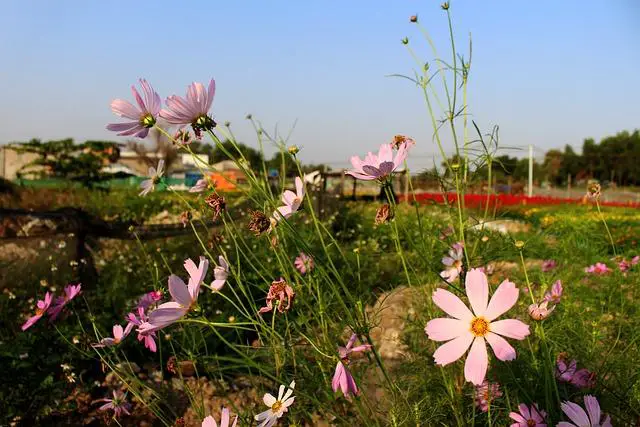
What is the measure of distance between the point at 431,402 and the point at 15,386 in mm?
1688

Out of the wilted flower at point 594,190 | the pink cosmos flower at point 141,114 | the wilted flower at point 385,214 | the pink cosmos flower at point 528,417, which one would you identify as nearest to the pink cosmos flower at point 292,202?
the wilted flower at point 385,214

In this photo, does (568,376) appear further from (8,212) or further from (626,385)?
(8,212)

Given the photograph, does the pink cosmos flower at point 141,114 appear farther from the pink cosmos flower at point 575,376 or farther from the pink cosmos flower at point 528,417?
the pink cosmos flower at point 575,376

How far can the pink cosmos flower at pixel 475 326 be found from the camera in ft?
2.68

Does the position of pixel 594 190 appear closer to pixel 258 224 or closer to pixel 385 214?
pixel 385 214

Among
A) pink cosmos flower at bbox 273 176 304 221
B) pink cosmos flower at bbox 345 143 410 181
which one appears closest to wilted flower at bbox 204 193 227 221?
pink cosmos flower at bbox 273 176 304 221

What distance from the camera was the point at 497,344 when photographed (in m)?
0.81

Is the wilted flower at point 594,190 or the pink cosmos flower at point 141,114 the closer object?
the pink cosmos flower at point 141,114

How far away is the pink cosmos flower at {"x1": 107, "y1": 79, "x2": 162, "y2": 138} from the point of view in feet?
3.71

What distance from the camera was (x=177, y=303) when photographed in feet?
3.32

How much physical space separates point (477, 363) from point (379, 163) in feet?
1.41

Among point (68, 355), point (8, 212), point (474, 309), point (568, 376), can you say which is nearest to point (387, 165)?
point (474, 309)

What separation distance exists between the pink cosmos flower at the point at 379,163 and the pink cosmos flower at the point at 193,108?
28cm

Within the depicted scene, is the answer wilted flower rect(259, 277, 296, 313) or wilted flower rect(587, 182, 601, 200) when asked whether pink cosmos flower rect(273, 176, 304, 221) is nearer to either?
wilted flower rect(259, 277, 296, 313)
